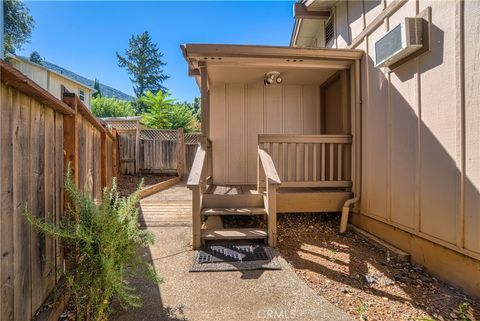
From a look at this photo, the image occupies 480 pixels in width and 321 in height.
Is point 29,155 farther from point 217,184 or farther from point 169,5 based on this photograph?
point 169,5

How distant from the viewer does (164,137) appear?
880 centimetres

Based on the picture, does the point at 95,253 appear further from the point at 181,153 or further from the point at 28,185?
the point at 181,153

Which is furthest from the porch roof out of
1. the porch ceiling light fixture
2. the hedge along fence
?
the hedge along fence

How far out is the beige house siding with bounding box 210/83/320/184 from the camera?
215 inches

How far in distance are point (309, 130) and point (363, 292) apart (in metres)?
3.87

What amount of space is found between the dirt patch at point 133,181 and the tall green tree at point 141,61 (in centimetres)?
2341

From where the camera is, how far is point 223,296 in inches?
85.7

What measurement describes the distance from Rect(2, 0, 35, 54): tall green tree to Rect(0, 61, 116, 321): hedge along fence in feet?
73.5

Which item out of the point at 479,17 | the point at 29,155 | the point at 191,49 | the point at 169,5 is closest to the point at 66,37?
the point at 169,5

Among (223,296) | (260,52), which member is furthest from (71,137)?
(260,52)

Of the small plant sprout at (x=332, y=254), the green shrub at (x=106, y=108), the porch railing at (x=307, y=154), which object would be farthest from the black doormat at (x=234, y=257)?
the green shrub at (x=106, y=108)

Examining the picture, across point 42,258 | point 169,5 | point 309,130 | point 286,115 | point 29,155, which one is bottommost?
point 42,258

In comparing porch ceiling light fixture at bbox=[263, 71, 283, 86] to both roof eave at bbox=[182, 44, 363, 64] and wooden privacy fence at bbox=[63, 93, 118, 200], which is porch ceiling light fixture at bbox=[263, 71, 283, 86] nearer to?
roof eave at bbox=[182, 44, 363, 64]

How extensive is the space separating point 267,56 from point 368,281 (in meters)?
3.47
